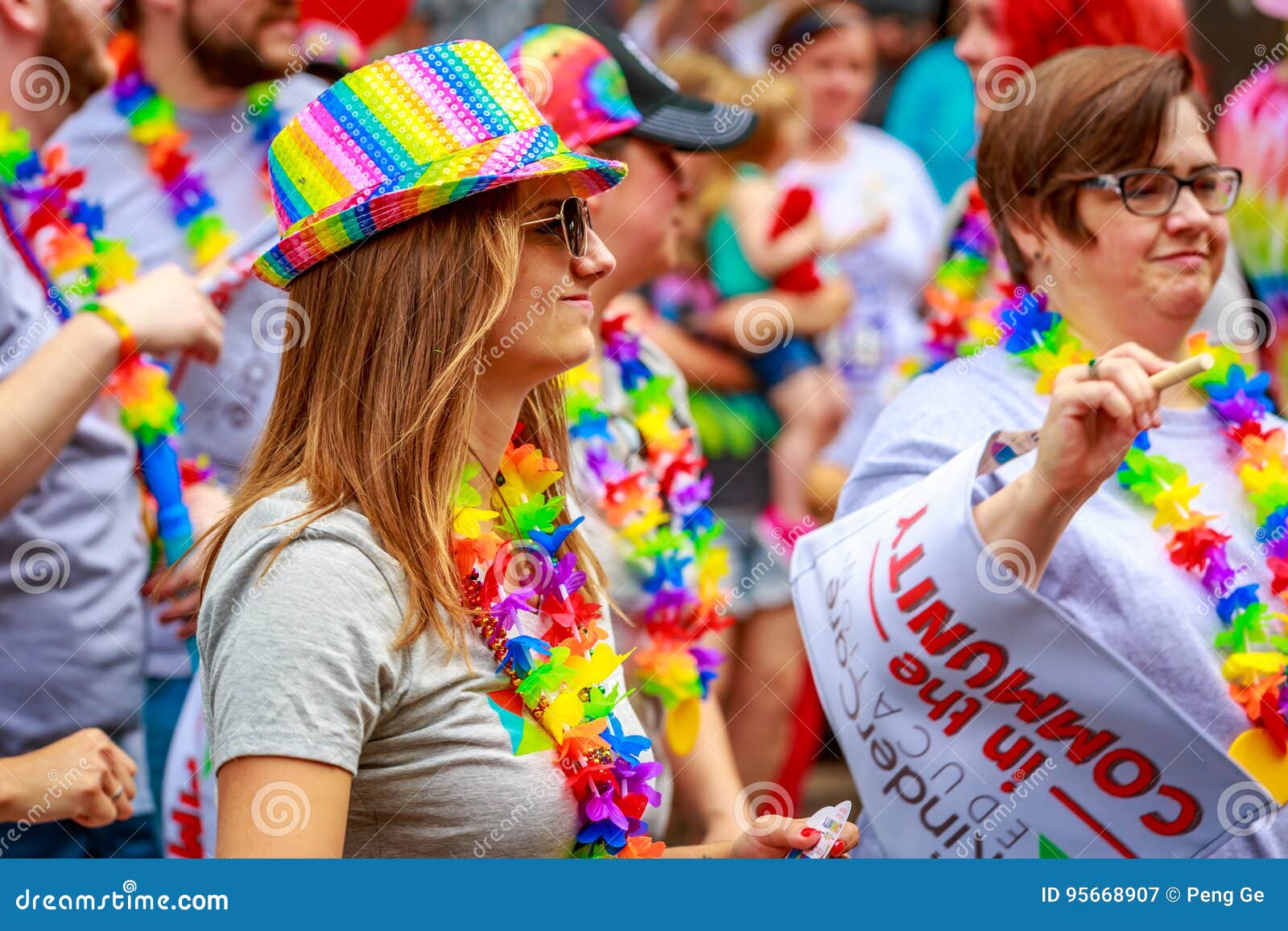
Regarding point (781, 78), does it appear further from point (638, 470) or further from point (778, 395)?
point (638, 470)

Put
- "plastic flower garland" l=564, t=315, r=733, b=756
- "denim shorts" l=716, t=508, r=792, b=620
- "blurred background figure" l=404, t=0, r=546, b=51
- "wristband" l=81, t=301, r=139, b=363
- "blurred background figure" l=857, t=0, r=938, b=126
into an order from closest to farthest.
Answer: "wristband" l=81, t=301, r=139, b=363
"plastic flower garland" l=564, t=315, r=733, b=756
"denim shorts" l=716, t=508, r=792, b=620
"blurred background figure" l=404, t=0, r=546, b=51
"blurred background figure" l=857, t=0, r=938, b=126

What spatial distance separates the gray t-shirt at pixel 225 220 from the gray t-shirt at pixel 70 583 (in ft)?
0.63

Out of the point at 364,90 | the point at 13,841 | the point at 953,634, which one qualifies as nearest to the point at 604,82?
the point at 364,90

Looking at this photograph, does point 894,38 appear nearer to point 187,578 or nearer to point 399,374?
point 187,578

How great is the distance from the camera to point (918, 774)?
7.34 ft

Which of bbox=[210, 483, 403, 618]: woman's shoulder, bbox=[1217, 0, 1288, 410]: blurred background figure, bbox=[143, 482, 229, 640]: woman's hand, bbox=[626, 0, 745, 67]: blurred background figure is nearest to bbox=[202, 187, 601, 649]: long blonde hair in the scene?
bbox=[210, 483, 403, 618]: woman's shoulder

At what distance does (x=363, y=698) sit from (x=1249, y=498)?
61.1 inches

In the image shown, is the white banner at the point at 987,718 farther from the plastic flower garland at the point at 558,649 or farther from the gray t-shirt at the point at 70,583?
the gray t-shirt at the point at 70,583

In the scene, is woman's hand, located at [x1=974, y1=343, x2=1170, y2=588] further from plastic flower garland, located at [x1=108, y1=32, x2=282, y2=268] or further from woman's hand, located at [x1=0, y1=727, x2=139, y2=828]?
plastic flower garland, located at [x1=108, y1=32, x2=282, y2=268]

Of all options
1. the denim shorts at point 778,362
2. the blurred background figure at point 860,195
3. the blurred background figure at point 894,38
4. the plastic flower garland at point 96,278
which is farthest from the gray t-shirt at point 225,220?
the blurred background figure at point 894,38

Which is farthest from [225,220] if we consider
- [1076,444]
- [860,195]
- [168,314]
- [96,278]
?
[860,195]

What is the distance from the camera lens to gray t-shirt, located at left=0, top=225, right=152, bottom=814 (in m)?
2.70

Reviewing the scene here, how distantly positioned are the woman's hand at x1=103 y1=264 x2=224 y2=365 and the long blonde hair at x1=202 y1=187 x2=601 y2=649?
3.09 ft

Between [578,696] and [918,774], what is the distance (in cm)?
67
